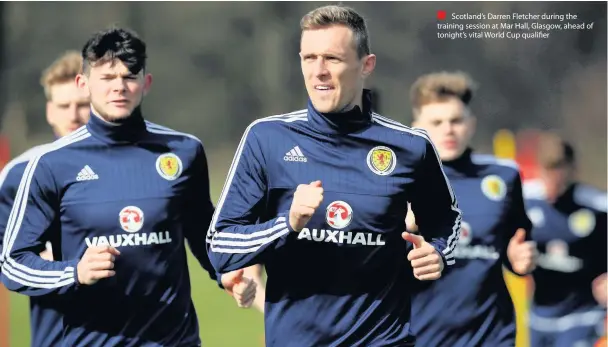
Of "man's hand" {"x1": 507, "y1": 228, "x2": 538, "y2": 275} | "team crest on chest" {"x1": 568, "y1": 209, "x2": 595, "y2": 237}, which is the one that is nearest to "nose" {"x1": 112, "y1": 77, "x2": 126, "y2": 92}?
"man's hand" {"x1": 507, "y1": 228, "x2": 538, "y2": 275}

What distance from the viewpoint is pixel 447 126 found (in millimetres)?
4836

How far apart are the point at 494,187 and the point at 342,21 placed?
5.06 ft

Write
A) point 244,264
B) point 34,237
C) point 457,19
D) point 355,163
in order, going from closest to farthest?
point 244,264 < point 355,163 < point 34,237 < point 457,19

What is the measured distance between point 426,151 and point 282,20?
3256 millimetres

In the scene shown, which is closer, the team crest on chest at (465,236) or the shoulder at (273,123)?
the shoulder at (273,123)

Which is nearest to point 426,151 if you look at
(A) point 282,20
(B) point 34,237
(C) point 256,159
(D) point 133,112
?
(C) point 256,159

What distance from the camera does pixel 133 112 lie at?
4117 millimetres

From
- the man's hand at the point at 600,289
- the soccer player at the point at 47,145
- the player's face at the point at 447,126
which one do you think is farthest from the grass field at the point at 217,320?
the man's hand at the point at 600,289

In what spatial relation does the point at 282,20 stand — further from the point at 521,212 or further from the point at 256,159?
the point at 256,159

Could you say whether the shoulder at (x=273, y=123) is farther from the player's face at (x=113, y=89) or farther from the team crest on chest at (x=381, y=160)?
the player's face at (x=113, y=89)

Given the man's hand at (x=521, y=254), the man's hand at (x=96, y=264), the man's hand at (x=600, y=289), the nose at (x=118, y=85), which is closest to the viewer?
the man's hand at (x=96, y=264)

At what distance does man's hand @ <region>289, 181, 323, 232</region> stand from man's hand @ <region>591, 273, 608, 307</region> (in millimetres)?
2978

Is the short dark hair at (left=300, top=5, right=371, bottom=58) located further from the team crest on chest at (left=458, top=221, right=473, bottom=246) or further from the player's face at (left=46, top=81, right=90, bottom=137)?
the player's face at (left=46, top=81, right=90, bottom=137)

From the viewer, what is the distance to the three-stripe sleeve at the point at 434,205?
3.65m
